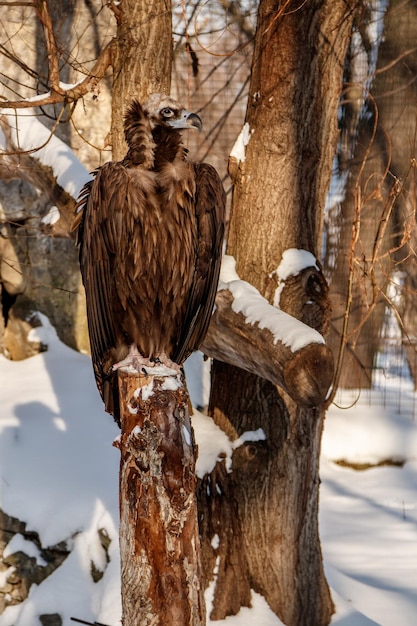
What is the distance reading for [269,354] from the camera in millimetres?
3666

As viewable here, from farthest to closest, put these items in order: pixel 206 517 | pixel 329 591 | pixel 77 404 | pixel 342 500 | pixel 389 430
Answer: pixel 389 430
pixel 342 500
pixel 77 404
pixel 329 591
pixel 206 517

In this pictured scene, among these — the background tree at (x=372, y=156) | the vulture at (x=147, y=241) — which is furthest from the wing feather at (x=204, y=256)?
the background tree at (x=372, y=156)

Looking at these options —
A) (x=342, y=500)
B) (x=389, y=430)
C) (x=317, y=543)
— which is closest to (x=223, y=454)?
(x=317, y=543)

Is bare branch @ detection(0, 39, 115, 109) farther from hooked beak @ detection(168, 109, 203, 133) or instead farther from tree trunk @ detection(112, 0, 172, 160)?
hooked beak @ detection(168, 109, 203, 133)

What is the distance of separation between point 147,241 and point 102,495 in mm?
2750

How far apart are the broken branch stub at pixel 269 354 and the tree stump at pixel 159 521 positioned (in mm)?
655

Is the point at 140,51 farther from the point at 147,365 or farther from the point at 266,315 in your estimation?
the point at 147,365

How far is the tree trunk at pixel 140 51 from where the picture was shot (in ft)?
15.2

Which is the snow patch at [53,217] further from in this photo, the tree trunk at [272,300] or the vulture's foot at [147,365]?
the vulture's foot at [147,365]

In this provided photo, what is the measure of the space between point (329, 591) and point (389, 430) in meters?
3.36

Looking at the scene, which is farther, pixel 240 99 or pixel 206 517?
pixel 240 99

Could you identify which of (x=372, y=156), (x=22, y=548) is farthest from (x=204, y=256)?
(x=372, y=156)

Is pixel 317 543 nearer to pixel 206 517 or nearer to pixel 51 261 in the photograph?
pixel 206 517

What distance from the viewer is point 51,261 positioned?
762cm
